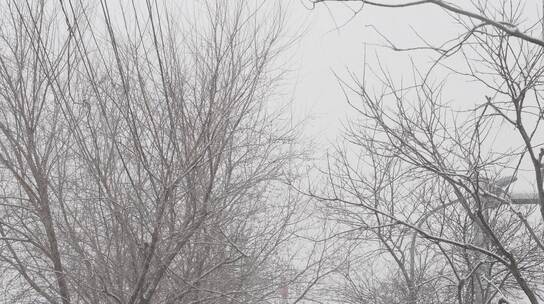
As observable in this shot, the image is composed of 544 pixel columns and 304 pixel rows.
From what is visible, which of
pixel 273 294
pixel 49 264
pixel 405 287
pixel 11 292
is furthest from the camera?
pixel 405 287

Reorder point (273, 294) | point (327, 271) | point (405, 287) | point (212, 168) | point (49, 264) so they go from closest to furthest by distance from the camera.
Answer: point (212, 168) → point (49, 264) → point (273, 294) → point (327, 271) → point (405, 287)

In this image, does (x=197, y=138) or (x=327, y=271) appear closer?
(x=197, y=138)

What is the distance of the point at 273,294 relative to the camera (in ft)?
27.6

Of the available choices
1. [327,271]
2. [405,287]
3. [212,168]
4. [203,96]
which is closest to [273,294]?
[327,271]

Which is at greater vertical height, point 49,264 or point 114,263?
point 49,264

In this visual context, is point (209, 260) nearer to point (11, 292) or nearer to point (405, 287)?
point (11, 292)

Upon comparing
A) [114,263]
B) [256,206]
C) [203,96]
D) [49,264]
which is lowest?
[114,263]

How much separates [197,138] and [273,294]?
308 cm

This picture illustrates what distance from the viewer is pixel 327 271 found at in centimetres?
916

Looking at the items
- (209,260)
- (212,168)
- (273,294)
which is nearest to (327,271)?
(273,294)

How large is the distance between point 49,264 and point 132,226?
58.2 inches

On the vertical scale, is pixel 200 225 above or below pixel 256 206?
below

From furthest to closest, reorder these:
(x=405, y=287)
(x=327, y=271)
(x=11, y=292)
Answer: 1. (x=405, y=287)
2. (x=327, y=271)
3. (x=11, y=292)

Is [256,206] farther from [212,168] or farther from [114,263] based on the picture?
[114,263]
